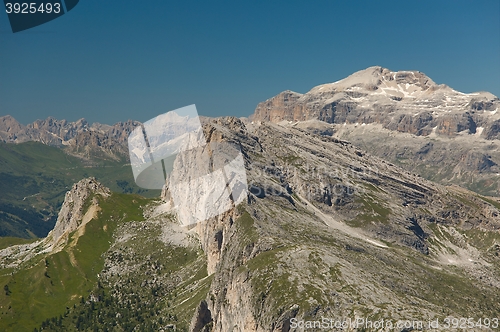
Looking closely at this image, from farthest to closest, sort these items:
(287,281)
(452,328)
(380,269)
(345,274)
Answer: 1. (380,269)
2. (345,274)
3. (287,281)
4. (452,328)

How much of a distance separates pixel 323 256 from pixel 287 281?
2117cm

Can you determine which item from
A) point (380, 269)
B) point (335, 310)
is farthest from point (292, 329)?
point (380, 269)

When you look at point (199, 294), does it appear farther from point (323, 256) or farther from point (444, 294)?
point (444, 294)

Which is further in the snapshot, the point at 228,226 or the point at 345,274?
the point at 228,226

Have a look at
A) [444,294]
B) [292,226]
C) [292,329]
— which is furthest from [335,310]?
[444,294]

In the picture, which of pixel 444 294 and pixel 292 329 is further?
pixel 444 294

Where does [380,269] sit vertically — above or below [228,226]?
below

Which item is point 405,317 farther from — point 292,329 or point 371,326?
point 292,329

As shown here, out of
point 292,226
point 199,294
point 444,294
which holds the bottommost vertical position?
point 444,294

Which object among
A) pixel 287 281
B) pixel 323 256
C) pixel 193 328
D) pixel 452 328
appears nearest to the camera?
pixel 452 328

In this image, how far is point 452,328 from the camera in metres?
87.6

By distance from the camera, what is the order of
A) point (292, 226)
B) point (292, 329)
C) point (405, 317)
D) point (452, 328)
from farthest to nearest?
1. point (292, 226)
2. point (292, 329)
3. point (405, 317)
4. point (452, 328)

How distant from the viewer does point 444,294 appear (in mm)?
180500

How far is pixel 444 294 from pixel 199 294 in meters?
101
